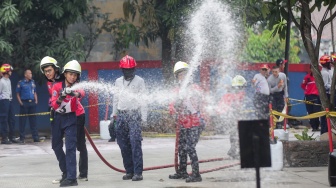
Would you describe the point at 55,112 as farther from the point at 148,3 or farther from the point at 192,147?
the point at 148,3

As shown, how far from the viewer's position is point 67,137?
11.7 metres

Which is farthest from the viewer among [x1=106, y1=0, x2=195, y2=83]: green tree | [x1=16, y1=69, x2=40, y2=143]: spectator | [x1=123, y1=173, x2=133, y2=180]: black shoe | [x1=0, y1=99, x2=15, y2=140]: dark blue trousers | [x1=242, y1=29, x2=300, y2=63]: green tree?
[x1=242, y1=29, x2=300, y2=63]: green tree

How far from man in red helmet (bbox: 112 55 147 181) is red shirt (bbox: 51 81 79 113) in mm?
773

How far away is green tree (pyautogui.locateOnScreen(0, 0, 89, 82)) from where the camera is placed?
20234mm

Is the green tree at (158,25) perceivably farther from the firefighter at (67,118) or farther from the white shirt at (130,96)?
the firefighter at (67,118)

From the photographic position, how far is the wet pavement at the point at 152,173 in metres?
11.7

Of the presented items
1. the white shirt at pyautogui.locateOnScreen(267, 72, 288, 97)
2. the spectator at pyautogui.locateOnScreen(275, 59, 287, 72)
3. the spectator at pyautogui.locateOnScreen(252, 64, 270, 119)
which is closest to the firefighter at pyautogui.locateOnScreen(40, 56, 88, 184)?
the spectator at pyautogui.locateOnScreen(252, 64, 270, 119)

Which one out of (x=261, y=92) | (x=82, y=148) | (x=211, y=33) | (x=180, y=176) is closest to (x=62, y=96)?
(x=82, y=148)

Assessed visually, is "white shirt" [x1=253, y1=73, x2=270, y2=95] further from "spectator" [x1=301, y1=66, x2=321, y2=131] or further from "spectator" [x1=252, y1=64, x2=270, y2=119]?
"spectator" [x1=301, y1=66, x2=321, y2=131]

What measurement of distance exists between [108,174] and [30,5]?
8.00 m

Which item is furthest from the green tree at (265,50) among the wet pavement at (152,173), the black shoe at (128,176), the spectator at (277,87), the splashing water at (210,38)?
the black shoe at (128,176)

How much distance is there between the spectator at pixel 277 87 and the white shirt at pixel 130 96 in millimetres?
9452

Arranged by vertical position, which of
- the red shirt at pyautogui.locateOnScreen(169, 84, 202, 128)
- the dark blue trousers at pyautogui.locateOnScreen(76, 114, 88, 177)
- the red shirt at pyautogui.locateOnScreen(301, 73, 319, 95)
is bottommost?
the dark blue trousers at pyautogui.locateOnScreen(76, 114, 88, 177)

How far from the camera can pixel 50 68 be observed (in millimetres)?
11812
